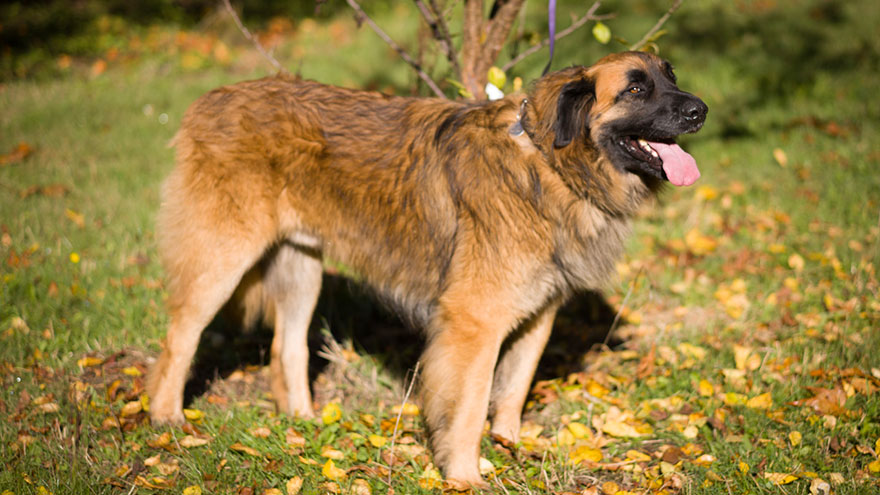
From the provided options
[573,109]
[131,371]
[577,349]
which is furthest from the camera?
[577,349]

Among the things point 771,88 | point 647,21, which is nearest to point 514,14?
point 771,88

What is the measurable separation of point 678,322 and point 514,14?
7.41 feet

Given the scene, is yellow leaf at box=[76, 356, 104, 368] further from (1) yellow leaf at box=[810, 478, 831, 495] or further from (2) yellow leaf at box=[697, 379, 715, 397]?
(1) yellow leaf at box=[810, 478, 831, 495]

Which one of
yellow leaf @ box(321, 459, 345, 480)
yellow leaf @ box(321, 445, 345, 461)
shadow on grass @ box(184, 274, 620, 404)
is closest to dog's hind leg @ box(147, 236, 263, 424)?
shadow on grass @ box(184, 274, 620, 404)

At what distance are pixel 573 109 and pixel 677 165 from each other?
1.67 feet

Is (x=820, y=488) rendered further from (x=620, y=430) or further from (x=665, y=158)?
(x=665, y=158)

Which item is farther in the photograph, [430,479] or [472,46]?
[472,46]

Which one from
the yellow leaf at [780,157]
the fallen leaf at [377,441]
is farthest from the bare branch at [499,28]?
the yellow leaf at [780,157]

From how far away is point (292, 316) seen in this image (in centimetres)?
402

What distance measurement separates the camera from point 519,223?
3.08 meters

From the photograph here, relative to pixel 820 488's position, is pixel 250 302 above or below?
above

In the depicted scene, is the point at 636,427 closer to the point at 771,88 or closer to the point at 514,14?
the point at 514,14

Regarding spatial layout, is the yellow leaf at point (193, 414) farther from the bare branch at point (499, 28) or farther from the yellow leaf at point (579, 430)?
the bare branch at point (499, 28)

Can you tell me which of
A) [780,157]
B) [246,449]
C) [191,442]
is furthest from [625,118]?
[780,157]
